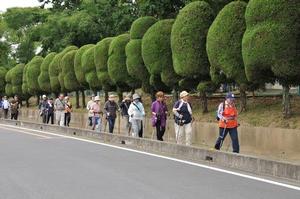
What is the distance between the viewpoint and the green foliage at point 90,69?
35.6m

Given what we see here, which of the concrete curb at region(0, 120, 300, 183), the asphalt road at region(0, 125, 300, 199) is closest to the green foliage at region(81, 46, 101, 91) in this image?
the concrete curb at region(0, 120, 300, 183)

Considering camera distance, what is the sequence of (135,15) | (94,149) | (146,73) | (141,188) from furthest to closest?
(135,15) < (146,73) < (94,149) < (141,188)

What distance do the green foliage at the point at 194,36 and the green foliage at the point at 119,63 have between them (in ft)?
26.0

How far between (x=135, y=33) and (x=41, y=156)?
13.6 m

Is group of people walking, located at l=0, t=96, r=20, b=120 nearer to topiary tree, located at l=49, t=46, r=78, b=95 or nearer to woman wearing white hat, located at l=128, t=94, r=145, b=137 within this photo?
topiary tree, located at l=49, t=46, r=78, b=95

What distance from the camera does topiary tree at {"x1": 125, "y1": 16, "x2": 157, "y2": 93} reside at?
2822cm

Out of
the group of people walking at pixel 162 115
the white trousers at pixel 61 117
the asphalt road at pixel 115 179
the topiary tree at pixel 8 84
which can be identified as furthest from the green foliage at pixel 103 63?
the topiary tree at pixel 8 84

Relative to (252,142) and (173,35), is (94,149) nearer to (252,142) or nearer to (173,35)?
(252,142)

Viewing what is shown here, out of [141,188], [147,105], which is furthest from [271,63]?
[147,105]

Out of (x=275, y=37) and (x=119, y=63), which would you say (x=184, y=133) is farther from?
(x=119, y=63)

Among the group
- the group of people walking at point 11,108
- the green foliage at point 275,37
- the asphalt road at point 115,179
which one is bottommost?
the asphalt road at point 115,179

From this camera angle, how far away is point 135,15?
4116 centimetres

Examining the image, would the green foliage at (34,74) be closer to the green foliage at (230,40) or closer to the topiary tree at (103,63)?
the topiary tree at (103,63)

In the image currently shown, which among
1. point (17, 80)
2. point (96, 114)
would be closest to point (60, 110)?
point (96, 114)
